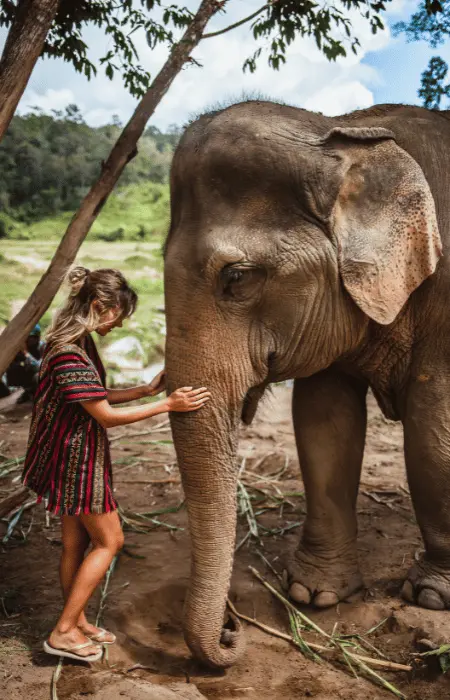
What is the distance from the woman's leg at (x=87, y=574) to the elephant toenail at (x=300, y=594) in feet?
3.14

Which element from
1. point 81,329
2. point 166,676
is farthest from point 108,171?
point 166,676

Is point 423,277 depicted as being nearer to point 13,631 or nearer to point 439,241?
point 439,241

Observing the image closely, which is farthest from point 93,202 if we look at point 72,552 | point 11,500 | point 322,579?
point 322,579

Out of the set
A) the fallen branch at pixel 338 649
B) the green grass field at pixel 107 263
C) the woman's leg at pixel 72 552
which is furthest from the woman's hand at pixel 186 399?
the green grass field at pixel 107 263

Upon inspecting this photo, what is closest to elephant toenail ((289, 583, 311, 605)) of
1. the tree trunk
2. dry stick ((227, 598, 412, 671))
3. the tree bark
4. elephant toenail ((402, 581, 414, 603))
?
dry stick ((227, 598, 412, 671))

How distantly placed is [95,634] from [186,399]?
3.19ft

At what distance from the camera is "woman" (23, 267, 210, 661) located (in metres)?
2.18

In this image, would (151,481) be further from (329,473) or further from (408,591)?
(408,591)

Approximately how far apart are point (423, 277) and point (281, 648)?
1.48 meters

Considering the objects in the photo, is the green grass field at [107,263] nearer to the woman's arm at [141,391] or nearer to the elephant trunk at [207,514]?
the woman's arm at [141,391]

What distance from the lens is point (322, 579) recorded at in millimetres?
2975

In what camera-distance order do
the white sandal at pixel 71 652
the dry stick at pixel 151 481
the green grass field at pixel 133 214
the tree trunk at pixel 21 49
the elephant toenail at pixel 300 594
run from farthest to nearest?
the green grass field at pixel 133 214, the dry stick at pixel 151 481, the elephant toenail at pixel 300 594, the tree trunk at pixel 21 49, the white sandal at pixel 71 652

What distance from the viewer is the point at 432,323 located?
8.36 ft

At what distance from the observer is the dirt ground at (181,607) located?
2301mm
